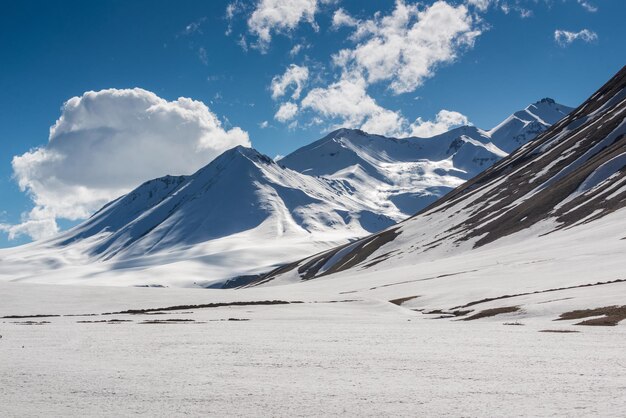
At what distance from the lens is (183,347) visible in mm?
27125

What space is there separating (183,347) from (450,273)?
62670 millimetres

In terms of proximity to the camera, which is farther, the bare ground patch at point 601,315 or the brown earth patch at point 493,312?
the brown earth patch at point 493,312

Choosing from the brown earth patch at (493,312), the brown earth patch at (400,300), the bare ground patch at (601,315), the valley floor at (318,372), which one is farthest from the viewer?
the brown earth patch at (400,300)

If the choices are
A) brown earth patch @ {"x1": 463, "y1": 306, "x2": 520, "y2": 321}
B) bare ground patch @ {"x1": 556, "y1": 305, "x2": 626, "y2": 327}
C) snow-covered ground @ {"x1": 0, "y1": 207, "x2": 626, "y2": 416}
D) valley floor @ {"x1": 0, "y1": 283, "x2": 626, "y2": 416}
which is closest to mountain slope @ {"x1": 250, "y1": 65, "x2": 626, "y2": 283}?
brown earth patch @ {"x1": 463, "y1": 306, "x2": 520, "y2": 321}

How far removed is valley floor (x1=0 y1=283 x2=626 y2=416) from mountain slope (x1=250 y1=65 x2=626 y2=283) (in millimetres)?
82612

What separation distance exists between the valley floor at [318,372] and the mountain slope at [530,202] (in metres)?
82.6

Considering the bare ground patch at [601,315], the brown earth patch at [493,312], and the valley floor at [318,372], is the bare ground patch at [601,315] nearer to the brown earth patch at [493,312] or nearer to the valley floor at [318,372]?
the valley floor at [318,372]

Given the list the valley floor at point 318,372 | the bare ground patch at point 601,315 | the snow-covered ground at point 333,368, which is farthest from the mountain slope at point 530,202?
the valley floor at point 318,372

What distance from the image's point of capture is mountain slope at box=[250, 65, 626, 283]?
113688 mm

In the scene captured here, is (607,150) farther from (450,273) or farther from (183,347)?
(183,347)

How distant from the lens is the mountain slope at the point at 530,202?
113688mm

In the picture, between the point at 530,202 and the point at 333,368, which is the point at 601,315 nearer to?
the point at 333,368

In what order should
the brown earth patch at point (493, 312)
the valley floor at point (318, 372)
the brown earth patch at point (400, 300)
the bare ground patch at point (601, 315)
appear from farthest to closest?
the brown earth patch at point (400, 300)
the brown earth patch at point (493, 312)
the bare ground patch at point (601, 315)
the valley floor at point (318, 372)

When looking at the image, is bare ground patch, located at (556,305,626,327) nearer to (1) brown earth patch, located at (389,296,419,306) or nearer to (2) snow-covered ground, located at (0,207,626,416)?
(2) snow-covered ground, located at (0,207,626,416)
